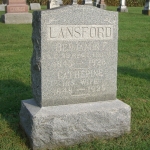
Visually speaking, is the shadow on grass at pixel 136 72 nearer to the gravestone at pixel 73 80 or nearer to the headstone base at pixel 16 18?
the gravestone at pixel 73 80

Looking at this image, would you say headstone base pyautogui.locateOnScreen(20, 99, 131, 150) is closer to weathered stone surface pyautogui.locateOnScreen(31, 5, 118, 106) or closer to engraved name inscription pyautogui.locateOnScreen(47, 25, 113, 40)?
weathered stone surface pyautogui.locateOnScreen(31, 5, 118, 106)

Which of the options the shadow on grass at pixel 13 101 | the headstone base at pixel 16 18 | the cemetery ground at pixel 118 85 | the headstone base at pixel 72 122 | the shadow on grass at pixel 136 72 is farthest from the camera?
the headstone base at pixel 16 18

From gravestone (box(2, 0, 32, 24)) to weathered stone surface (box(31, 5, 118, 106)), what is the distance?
1029cm

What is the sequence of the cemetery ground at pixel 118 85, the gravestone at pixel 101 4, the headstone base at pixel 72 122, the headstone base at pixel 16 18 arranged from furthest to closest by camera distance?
1. the gravestone at pixel 101 4
2. the headstone base at pixel 16 18
3. the cemetery ground at pixel 118 85
4. the headstone base at pixel 72 122

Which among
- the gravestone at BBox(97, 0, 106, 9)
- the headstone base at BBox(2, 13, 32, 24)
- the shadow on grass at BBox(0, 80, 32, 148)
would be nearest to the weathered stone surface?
the shadow on grass at BBox(0, 80, 32, 148)

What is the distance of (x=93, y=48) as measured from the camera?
3.50m

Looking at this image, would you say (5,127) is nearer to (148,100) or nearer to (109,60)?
(109,60)

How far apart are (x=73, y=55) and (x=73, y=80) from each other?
281mm

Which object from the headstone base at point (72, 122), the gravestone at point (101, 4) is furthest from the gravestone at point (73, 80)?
the gravestone at point (101, 4)

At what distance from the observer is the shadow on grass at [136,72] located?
233 inches

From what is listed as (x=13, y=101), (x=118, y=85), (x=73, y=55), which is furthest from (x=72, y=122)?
(x=118, y=85)

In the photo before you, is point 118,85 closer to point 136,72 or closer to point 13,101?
point 136,72

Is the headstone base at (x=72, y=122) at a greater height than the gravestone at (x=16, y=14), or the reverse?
the gravestone at (x=16, y=14)

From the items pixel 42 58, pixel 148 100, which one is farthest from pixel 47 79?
pixel 148 100
